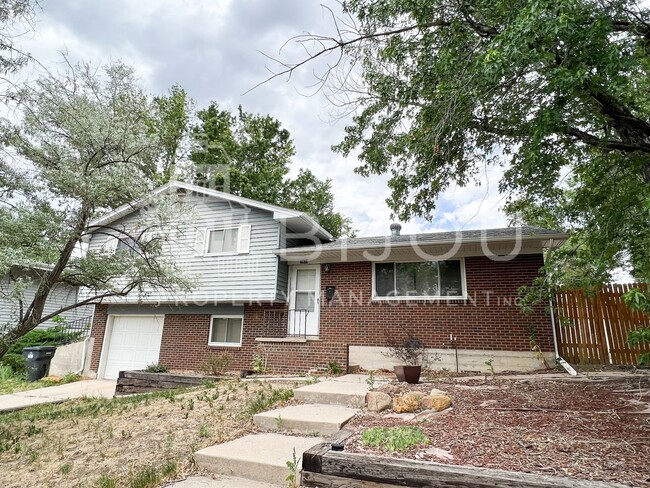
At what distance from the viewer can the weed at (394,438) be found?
3.08 meters

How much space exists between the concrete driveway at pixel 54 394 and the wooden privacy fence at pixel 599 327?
11.1 m

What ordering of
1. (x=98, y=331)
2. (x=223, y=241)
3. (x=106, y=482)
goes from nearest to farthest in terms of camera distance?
(x=106, y=482) < (x=223, y=241) < (x=98, y=331)

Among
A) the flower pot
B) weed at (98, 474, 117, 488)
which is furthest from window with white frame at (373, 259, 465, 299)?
weed at (98, 474, 117, 488)

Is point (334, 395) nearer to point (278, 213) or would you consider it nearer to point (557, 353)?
point (557, 353)

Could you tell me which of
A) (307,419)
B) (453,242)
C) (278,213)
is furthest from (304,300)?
(307,419)

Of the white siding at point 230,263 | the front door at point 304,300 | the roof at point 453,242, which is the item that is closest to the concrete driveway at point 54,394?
the white siding at point 230,263

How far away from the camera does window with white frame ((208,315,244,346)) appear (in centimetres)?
1127

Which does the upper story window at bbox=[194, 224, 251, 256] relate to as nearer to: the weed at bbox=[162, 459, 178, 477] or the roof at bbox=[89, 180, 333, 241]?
the roof at bbox=[89, 180, 333, 241]

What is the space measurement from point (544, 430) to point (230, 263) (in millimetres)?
9363

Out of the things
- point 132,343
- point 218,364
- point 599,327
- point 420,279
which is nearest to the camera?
point 599,327

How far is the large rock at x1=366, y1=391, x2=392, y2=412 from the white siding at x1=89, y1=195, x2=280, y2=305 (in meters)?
6.06

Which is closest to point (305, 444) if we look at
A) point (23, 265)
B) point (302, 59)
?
point (302, 59)

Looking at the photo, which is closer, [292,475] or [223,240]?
[292,475]

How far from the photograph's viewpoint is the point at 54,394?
31.0ft
